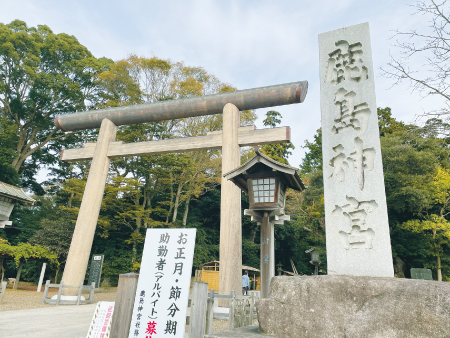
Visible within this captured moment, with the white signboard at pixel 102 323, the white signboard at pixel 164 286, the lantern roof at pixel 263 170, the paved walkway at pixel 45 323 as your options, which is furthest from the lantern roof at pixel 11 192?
the white signboard at pixel 164 286

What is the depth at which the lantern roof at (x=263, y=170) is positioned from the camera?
524 cm

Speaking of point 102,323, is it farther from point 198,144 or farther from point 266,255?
point 198,144

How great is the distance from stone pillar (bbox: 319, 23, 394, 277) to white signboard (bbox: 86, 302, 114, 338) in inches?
106

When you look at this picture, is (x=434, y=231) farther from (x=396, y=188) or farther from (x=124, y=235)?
(x=124, y=235)

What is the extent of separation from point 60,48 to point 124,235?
13.5 m

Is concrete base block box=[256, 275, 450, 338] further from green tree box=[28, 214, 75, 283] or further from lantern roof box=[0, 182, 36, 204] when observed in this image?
Result: green tree box=[28, 214, 75, 283]

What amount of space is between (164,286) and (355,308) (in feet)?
6.13

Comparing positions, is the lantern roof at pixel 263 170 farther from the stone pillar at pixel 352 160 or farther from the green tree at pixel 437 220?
the green tree at pixel 437 220

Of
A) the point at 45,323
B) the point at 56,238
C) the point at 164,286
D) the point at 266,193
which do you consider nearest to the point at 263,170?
the point at 266,193

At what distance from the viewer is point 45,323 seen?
5.72 metres

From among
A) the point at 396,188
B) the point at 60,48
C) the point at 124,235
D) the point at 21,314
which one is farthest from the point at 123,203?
the point at 396,188

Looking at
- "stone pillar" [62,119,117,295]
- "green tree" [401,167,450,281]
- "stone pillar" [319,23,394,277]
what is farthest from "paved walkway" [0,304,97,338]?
"green tree" [401,167,450,281]

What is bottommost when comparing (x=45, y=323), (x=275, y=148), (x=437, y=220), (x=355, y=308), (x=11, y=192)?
(x=45, y=323)

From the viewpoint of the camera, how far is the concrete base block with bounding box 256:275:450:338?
226 cm
